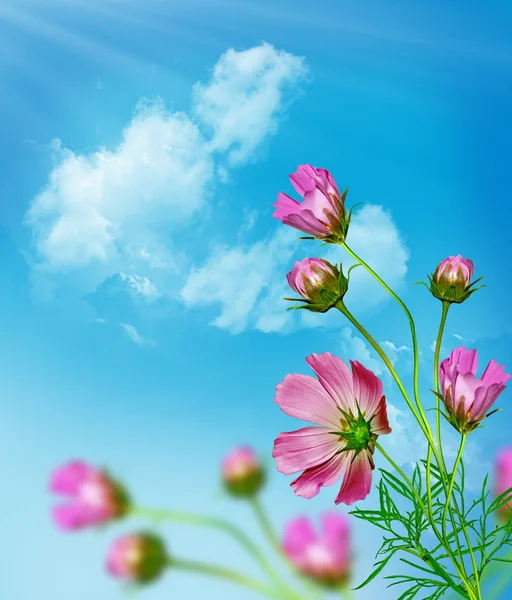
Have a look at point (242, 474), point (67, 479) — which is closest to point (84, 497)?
point (67, 479)

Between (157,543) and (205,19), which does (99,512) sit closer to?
(157,543)

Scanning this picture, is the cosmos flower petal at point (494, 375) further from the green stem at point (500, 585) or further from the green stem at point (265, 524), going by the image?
the green stem at point (265, 524)

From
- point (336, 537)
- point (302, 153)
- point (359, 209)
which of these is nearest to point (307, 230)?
point (336, 537)

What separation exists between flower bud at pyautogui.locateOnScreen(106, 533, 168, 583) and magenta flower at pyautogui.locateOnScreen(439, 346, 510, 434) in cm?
51

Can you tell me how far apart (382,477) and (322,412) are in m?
0.10

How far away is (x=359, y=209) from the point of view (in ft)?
5.72

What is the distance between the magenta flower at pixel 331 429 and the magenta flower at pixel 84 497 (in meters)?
0.43

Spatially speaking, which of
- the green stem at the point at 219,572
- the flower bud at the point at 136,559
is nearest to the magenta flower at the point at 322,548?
the green stem at the point at 219,572

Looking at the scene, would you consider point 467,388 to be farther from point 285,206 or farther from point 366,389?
point 285,206

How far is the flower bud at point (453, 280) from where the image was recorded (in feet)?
1.38

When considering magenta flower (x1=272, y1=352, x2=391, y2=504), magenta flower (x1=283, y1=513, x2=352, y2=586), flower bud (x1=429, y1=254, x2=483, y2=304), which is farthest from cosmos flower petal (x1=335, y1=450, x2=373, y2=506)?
magenta flower (x1=283, y1=513, x2=352, y2=586)

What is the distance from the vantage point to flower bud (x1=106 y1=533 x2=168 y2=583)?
2.48ft

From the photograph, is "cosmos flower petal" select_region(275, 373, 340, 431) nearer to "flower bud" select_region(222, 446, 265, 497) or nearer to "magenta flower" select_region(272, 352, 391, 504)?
"magenta flower" select_region(272, 352, 391, 504)

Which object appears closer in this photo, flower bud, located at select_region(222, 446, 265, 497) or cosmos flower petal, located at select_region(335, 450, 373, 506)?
cosmos flower petal, located at select_region(335, 450, 373, 506)
